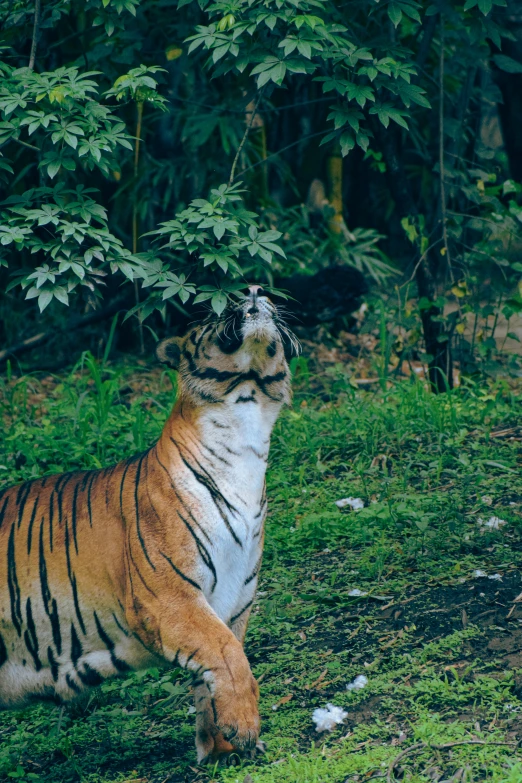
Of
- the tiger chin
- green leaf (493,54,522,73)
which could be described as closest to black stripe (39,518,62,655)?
the tiger chin

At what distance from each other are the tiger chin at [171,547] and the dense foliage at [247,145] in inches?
8.9

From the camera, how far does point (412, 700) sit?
3014 mm

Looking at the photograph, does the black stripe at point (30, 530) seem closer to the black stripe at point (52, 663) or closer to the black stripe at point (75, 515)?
the black stripe at point (75, 515)

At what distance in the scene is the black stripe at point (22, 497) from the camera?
3301 mm

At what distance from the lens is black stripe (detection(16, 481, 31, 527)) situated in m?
3.30

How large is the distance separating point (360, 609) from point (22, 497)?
124 cm

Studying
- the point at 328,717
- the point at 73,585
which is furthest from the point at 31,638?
the point at 328,717

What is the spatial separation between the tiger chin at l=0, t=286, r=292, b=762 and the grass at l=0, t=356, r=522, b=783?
0.28 meters

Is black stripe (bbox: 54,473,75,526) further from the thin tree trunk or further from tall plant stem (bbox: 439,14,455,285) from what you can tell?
tall plant stem (bbox: 439,14,455,285)

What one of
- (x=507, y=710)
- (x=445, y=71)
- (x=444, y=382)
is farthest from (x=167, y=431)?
(x=445, y=71)

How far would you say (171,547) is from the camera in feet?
9.67

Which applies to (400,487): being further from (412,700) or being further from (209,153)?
(209,153)

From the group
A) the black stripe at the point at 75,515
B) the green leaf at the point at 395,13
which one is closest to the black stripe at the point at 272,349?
the black stripe at the point at 75,515

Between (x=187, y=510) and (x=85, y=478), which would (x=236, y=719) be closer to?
(x=187, y=510)
